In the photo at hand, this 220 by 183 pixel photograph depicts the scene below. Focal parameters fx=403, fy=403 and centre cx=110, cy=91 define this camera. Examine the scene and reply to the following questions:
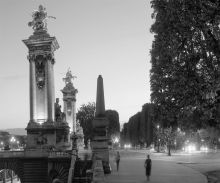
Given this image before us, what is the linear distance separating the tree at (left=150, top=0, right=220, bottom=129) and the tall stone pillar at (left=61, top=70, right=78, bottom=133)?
212ft

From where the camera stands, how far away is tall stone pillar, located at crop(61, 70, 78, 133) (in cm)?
8843

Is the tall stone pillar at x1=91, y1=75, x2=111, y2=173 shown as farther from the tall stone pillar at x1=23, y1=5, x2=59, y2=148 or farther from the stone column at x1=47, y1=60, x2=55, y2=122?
the stone column at x1=47, y1=60, x2=55, y2=122

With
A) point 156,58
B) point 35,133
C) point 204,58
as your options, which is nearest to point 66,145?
point 35,133

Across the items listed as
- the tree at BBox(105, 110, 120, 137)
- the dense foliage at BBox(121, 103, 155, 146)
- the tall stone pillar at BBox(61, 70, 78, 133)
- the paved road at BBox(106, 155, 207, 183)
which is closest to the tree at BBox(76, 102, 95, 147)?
the tall stone pillar at BBox(61, 70, 78, 133)

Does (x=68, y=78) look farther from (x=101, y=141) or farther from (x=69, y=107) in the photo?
(x=101, y=141)

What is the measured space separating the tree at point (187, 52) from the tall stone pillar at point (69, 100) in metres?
64.6

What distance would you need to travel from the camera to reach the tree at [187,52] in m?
20.5

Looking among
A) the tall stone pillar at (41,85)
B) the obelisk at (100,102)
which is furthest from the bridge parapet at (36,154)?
the obelisk at (100,102)

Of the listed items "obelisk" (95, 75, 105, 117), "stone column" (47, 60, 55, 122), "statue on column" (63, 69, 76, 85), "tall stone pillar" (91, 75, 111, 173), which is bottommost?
"tall stone pillar" (91, 75, 111, 173)

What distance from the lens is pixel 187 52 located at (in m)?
22.3

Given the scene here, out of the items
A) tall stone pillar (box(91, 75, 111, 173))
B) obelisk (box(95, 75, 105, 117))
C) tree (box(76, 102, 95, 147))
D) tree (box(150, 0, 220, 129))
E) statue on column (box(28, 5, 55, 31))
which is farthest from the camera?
tree (box(76, 102, 95, 147))

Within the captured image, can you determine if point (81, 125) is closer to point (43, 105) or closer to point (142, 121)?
point (142, 121)

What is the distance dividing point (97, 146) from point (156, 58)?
815 centimetres

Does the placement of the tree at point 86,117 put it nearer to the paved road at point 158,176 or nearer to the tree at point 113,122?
the tree at point 113,122
